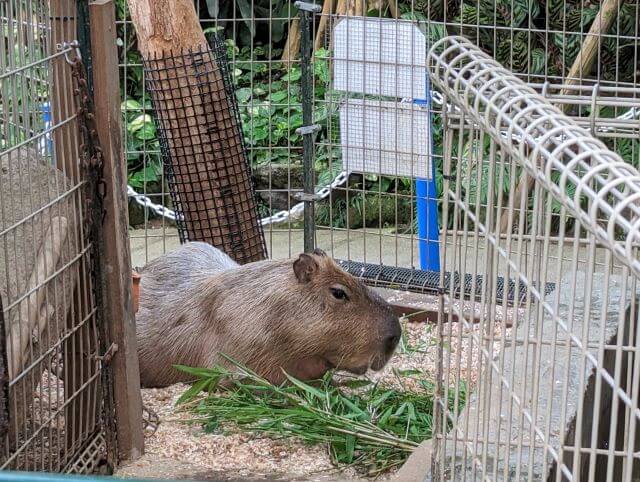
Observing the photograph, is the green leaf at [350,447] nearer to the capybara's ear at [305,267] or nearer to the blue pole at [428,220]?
the capybara's ear at [305,267]

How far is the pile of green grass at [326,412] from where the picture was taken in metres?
4.51

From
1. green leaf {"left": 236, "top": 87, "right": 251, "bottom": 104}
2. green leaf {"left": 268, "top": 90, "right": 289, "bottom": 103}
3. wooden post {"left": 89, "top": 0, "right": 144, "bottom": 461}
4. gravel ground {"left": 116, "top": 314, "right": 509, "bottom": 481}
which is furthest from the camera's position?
green leaf {"left": 236, "top": 87, "right": 251, "bottom": 104}

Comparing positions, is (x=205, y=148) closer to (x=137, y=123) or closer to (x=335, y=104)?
(x=335, y=104)

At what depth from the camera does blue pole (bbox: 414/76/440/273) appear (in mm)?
6715

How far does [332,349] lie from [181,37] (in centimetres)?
209

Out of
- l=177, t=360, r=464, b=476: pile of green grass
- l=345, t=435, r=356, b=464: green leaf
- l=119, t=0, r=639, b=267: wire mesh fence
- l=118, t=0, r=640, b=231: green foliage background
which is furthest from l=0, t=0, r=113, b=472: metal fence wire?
l=118, t=0, r=640, b=231: green foliage background

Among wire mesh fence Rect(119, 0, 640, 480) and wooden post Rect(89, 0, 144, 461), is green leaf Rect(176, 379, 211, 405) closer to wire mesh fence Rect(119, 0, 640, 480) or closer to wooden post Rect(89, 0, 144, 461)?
wooden post Rect(89, 0, 144, 461)

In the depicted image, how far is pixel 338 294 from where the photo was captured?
201 inches

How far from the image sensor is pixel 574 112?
27.4 feet

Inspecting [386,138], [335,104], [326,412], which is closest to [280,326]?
[326,412]

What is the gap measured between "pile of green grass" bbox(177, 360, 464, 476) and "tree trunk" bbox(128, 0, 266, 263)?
57.6 inches

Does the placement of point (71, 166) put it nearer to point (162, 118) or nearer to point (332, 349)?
point (332, 349)

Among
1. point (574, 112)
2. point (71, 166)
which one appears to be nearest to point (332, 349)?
point (71, 166)

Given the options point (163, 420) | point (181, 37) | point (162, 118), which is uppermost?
point (181, 37)
